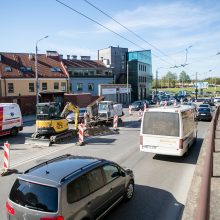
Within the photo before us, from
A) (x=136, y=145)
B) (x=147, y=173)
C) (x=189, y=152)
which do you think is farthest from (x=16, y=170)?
(x=189, y=152)

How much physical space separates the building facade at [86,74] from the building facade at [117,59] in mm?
7682

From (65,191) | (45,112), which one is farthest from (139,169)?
(45,112)

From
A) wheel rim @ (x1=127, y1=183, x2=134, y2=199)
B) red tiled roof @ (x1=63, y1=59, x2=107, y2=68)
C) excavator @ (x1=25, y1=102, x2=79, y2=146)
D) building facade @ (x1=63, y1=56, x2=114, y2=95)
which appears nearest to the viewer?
wheel rim @ (x1=127, y1=183, x2=134, y2=199)

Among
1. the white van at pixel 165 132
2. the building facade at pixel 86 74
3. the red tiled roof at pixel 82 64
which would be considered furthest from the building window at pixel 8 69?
the white van at pixel 165 132

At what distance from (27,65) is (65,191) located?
134ft

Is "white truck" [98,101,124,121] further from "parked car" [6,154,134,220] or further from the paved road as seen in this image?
"parked car" [6,154,134,220]

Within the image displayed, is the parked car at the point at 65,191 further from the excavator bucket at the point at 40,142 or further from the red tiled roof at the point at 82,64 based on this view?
the red tiled roof at the point at 82,64

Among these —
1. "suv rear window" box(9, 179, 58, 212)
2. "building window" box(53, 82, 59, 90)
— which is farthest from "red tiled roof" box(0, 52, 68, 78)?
"suv rear window" box(9, 179, 58, 212)

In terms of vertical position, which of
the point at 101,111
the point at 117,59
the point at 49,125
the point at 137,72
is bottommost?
the point at 49,125

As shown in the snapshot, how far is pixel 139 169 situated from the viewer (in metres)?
11.9

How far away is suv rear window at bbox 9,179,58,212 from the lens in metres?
5.73

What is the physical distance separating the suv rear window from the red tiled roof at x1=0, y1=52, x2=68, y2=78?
36.2 metres

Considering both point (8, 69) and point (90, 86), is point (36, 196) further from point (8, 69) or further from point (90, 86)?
point (90, 86)

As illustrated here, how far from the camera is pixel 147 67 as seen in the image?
251 ft
